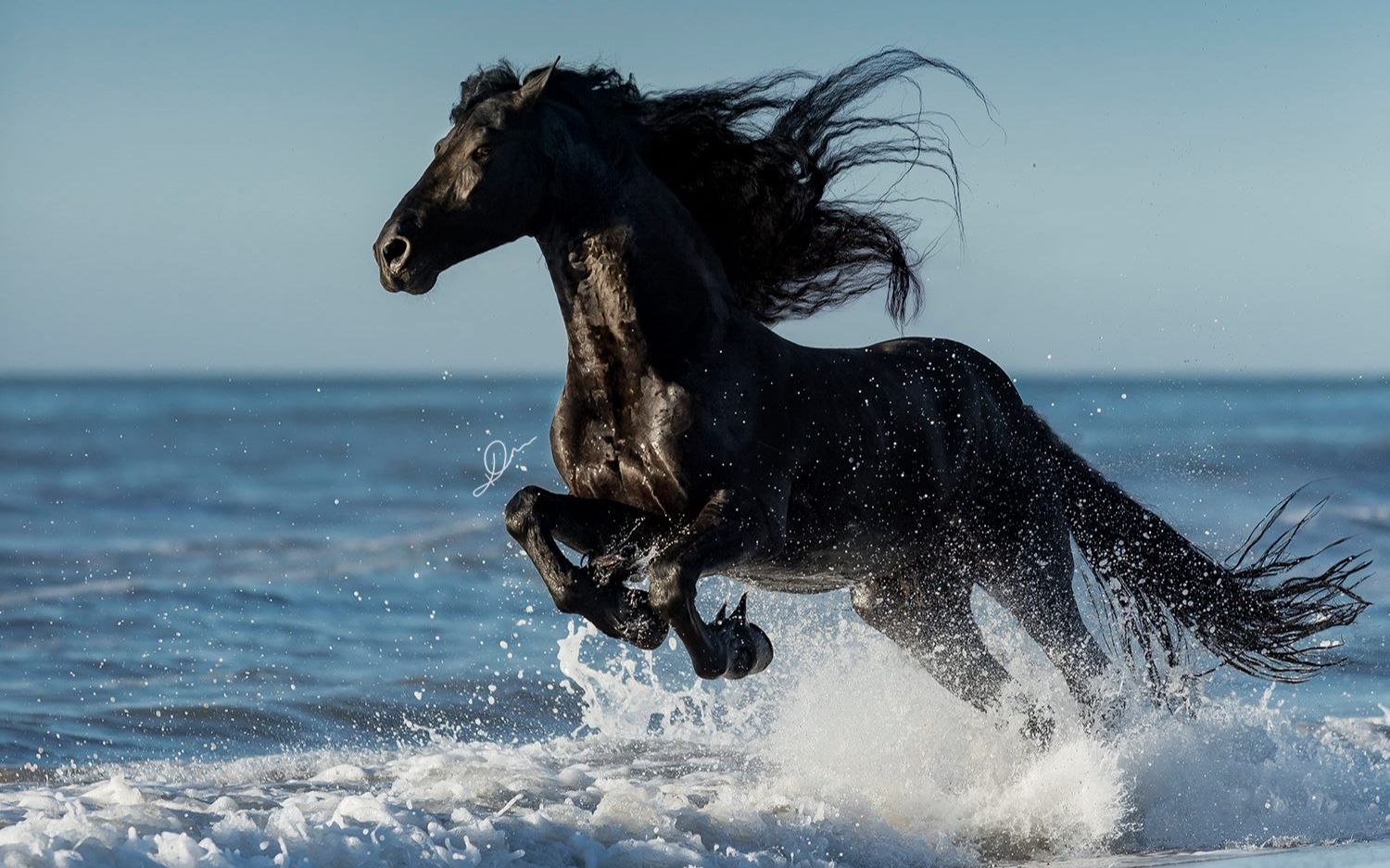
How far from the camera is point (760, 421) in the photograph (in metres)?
5.08

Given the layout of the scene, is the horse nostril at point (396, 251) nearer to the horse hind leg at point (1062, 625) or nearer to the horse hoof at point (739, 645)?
the horse hoof at point (739, 645)

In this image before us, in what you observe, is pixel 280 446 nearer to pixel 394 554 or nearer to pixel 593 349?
pixel 394 554

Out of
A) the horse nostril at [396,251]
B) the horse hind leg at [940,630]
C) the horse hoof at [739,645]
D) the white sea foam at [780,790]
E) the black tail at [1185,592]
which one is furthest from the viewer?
the black tail at [1185,592]

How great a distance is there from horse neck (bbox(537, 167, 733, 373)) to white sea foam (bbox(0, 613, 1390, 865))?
53.9 inches

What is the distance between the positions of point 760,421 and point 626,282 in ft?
1.97

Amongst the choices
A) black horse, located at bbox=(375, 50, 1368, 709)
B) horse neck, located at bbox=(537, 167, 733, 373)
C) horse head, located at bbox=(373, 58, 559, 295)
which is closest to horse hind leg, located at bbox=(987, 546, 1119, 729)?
black horse, located at bbox=(375, 50, 1368, 709)

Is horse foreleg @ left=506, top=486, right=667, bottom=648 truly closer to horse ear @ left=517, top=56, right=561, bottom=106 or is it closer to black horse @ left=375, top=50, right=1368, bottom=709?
black horse @ left=375, top=50, right=1368, bottom=709

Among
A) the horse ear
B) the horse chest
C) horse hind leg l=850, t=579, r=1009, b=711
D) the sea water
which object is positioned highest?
the horse ear

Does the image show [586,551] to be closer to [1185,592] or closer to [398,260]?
[398,260]

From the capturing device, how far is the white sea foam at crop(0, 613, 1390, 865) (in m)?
4.49

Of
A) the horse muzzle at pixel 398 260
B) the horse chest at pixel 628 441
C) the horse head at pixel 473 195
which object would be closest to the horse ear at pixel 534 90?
the horse head at pixel 473 195

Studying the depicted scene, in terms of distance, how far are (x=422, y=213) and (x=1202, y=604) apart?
3567mm

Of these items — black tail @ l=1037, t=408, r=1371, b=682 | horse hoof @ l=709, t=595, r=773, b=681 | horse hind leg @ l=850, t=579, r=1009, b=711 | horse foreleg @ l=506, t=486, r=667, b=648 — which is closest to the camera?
horse foreleg @ l=506, t=486, r=667, b=648

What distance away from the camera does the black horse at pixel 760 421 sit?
15.8ft
